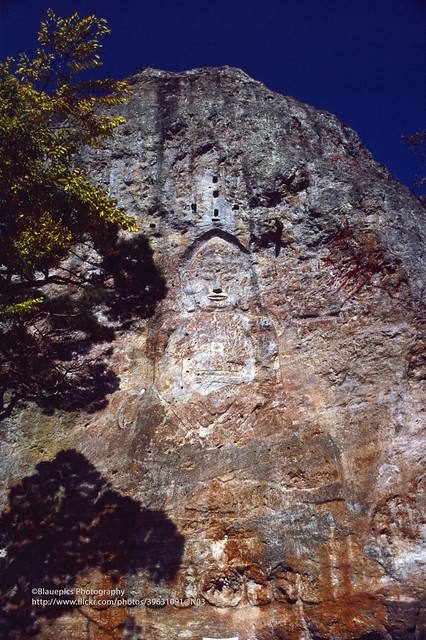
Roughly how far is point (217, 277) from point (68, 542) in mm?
6102

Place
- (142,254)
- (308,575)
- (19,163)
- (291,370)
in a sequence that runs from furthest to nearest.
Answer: (291,370), (142,254), (308,575), (19,163)

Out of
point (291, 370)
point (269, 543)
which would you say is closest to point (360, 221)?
point (291, 370)

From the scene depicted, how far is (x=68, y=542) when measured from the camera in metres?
8.81

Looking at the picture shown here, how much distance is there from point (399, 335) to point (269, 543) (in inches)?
174

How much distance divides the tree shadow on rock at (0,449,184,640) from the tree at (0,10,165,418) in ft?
6.16

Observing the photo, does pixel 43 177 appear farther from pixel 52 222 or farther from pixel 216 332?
pixel 216 332

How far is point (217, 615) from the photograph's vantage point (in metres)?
8.19

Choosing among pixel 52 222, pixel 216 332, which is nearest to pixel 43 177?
pixel 52 222

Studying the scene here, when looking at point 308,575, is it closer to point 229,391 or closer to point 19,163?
point 229,391

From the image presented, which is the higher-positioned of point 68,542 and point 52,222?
point 52,222

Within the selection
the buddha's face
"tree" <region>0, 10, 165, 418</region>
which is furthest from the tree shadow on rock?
the buddha's face

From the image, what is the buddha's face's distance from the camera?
1138cm

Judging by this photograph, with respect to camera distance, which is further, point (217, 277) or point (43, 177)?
point (217, 277)

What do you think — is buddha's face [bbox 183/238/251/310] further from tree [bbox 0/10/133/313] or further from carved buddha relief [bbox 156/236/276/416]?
tree [bbox 0/10/133/313]
